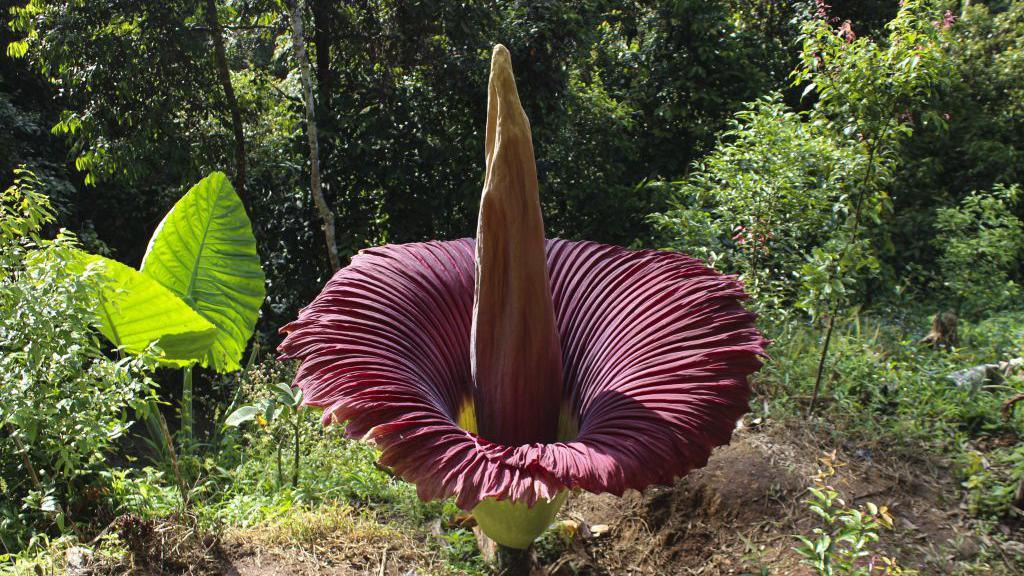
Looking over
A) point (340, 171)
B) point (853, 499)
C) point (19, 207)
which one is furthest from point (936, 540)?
point (340, 171)

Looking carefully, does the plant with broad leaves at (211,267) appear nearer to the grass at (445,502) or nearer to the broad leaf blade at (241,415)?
the grass at (445,502)

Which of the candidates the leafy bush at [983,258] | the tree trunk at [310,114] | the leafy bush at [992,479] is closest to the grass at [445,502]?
the leafy bush at [992,479]

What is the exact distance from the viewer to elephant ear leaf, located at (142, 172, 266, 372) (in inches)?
143

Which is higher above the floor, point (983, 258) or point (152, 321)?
point (152, 321)

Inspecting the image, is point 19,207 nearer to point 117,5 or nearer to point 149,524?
point 149,524

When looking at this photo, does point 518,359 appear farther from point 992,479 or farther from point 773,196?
point 773,196

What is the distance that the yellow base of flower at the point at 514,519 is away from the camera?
1.57 metres

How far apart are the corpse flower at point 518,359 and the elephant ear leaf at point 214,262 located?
2.03m

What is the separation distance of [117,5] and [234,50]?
104cm

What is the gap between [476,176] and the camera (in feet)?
16.1

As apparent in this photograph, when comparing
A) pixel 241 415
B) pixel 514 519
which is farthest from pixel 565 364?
pixel 241 415

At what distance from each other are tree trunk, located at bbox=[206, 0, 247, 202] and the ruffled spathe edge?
3017 millimetres

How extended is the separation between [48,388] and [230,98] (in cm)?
270

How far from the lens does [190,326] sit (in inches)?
124
